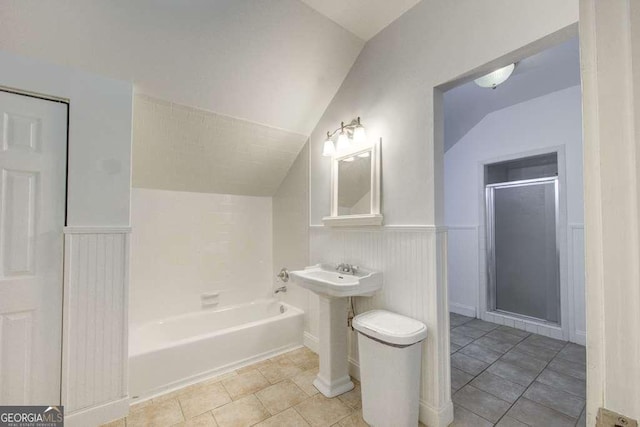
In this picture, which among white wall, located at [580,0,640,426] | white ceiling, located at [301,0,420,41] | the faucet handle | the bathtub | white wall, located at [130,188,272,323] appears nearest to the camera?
white wall, located at [580,0,640,426]

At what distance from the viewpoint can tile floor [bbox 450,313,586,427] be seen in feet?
5.80

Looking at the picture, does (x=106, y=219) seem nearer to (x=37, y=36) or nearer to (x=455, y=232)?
(x=37, y=36)

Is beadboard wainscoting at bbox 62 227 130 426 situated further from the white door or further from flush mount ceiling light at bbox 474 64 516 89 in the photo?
flush mount ceiling light at bbox 474 64 516 89

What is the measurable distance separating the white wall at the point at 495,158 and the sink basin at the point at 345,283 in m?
1.31

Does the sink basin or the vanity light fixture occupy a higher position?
the vanity light fixture

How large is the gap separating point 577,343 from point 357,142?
2.99 meters

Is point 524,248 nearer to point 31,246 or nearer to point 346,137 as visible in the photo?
point 346,137

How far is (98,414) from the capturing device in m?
1.74

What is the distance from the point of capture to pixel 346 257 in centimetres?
237

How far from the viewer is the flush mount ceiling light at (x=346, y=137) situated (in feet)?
7.25

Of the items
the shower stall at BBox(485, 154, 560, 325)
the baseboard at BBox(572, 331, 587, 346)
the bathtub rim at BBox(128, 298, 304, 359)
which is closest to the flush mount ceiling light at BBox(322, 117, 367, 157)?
the bathtub rim at BBox(128, 298, 304, 359)

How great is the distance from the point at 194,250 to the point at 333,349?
5.82ft

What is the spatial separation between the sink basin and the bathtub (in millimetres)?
782

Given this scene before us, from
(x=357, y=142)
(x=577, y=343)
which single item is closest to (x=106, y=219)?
(x=357, y=142)
